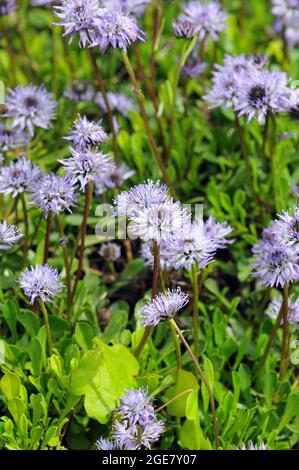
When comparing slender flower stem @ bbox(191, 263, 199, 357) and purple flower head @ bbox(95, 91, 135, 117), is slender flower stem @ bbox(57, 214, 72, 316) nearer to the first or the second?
slender flower stem @ bbox(191, 263, 199, 357)

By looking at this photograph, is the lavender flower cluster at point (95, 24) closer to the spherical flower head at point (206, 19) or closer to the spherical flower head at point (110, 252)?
the spherical flower head at point (110, 252)

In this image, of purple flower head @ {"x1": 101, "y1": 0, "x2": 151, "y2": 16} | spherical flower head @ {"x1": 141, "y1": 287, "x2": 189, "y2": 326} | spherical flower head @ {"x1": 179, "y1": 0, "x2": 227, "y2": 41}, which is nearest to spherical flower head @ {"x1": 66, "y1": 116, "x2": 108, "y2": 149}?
spherical flower head @ {"x1": 141, "y1": 287, "x2": 189, "y2": 326}

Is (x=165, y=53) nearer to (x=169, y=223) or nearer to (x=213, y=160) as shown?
(x=213, y=160)

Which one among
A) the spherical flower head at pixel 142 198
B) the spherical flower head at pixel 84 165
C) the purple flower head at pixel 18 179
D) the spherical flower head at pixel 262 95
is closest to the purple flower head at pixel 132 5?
the spherical flower head at pixel 262 95

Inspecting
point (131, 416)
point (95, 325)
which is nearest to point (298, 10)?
point (95, 325)

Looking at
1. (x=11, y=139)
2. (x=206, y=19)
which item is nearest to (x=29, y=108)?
(x=11, y=139)
